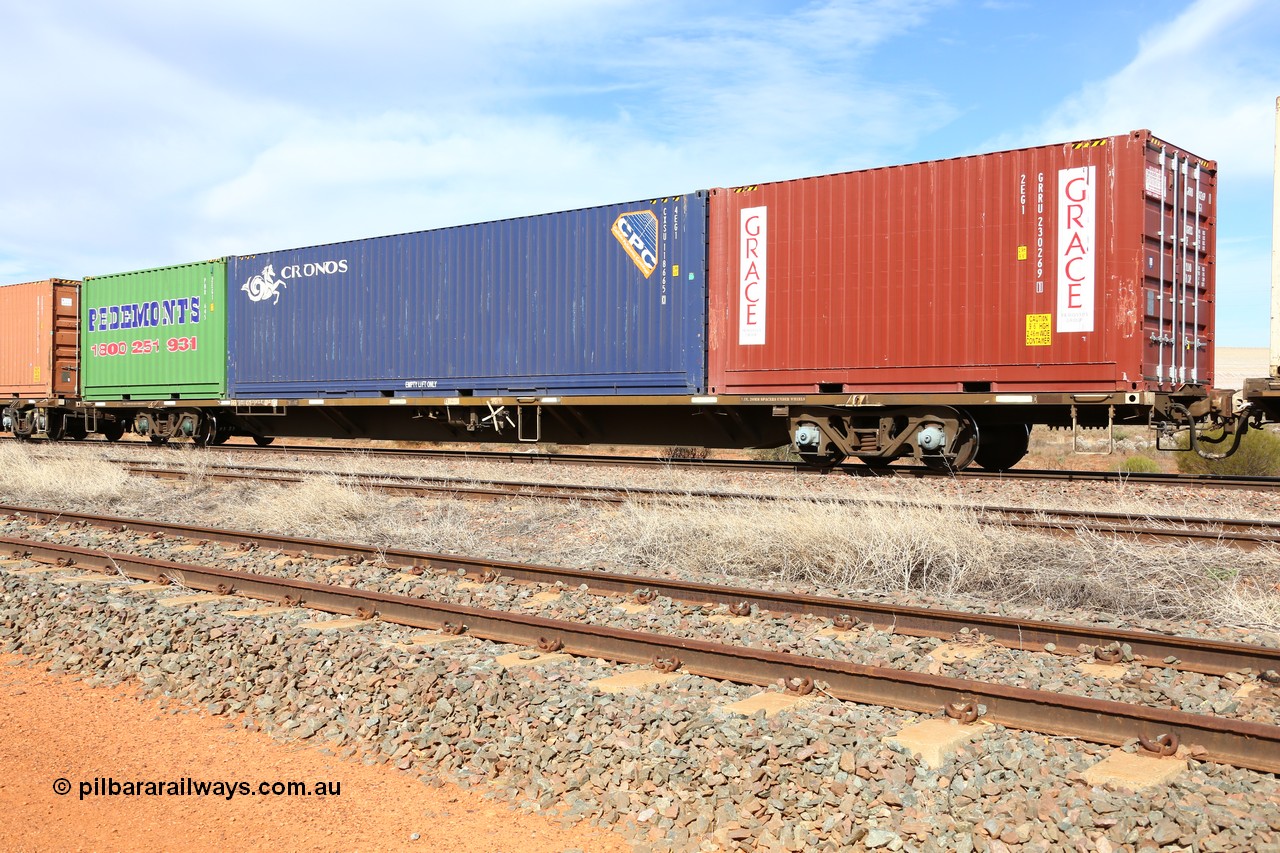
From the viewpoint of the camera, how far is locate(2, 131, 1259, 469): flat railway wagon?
36.8ft

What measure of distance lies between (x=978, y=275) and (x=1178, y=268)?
233cm

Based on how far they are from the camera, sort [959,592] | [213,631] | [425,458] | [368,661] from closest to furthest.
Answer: [368,661], [213,631], [959,592], [425,458]

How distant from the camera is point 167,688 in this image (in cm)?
509

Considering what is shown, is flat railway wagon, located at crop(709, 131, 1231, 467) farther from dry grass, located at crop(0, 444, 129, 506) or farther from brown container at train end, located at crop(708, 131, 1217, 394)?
dry grass, located at crop(0, 444, 129, 506)

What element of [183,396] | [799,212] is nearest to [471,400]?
[799,212]

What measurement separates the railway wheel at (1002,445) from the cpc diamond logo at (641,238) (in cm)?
508

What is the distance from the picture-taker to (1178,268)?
11.7 meters

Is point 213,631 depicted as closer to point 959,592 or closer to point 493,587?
point 493,587

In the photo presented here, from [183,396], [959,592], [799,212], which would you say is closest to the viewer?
[959,592]

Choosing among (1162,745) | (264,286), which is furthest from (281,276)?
(1162,745)

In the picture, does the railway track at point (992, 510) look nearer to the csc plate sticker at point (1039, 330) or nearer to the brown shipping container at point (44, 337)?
the csc plate sticker at point (1039, 330)

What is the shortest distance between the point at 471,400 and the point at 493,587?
932cm

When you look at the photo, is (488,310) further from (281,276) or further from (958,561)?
(958,561)

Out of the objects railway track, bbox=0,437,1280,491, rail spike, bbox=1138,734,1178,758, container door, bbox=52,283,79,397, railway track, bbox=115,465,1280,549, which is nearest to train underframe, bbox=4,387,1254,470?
railway track, bbox=0,437,1280,491
